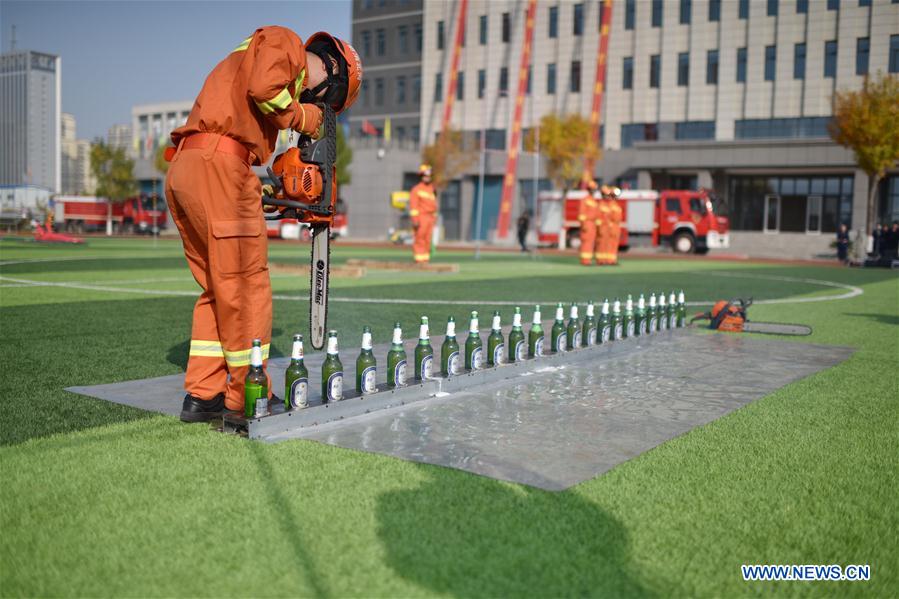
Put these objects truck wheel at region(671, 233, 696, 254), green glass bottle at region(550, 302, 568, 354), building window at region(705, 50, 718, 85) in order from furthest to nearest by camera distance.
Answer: building window at region(705, 50, 718, 85), truck wheel at region(671, 233, 696, 254), green glass bottle at region(550, 302, 568, 354)

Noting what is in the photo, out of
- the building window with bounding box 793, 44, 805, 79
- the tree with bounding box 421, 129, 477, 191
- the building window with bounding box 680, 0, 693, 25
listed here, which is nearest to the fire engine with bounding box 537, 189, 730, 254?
the building window with bounding box 793, 44, 805, 79

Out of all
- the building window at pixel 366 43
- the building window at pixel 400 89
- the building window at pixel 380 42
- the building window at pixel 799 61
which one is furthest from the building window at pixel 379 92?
the building window at pixel 799 61

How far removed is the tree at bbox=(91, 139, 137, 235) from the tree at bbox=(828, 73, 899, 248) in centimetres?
5984

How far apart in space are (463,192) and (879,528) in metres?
63.5

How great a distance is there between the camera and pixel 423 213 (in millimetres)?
21797

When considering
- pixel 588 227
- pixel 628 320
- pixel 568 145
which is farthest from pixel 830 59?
pixel 628 320

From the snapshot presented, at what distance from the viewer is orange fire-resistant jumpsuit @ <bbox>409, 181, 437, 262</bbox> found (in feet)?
71.2

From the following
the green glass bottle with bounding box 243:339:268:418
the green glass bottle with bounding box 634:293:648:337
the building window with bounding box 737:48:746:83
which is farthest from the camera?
the building window with bounding box 737:48:746:83

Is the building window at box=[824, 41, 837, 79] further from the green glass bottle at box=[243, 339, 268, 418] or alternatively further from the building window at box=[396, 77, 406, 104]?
the green glass bottle at box=[243, 339, 268, 418]

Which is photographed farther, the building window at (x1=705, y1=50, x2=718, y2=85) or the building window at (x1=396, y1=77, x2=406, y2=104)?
the building window at (x1=396, y1=77, x2=406, y2=104)

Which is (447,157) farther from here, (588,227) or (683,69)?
(588,227)

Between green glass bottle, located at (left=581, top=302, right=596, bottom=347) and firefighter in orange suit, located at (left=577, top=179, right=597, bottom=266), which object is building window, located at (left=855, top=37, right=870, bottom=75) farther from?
green glass bottle, located at (left=581, top=302, right=596, bottom=347)

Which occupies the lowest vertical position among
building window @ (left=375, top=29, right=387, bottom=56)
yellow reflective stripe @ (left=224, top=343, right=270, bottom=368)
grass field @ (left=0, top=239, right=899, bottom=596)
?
grass field @ (left=0, top=239, right=899, bottom=596)

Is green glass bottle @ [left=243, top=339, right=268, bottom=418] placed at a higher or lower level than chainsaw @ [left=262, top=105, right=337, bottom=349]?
lower
